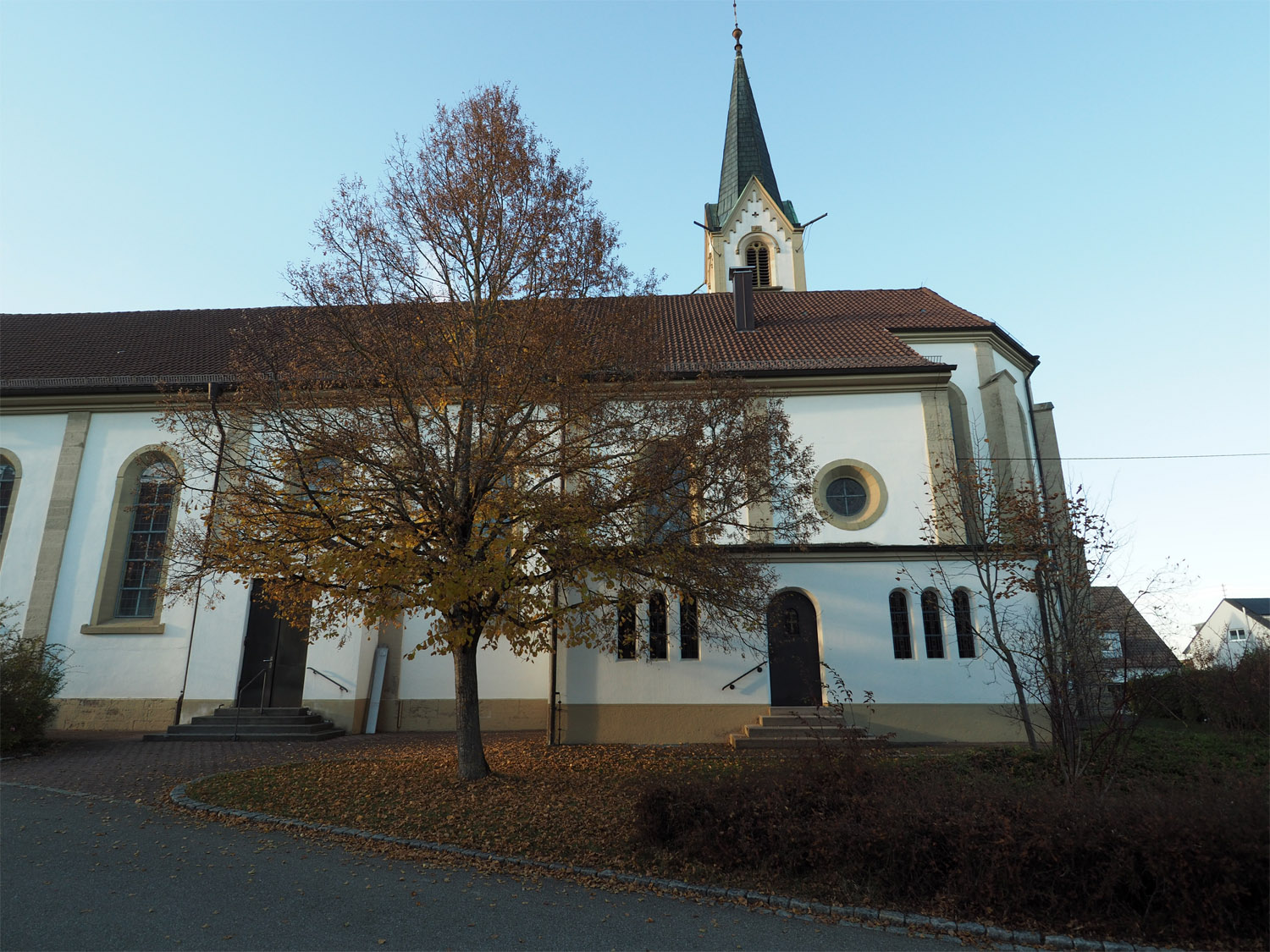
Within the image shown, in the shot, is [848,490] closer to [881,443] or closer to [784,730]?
[881,443]

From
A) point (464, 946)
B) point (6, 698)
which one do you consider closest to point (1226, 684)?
point (464, 946)

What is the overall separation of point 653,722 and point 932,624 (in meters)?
5.61

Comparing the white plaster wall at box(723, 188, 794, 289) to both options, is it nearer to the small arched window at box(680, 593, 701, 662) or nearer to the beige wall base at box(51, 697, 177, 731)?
the small arched window at box(680, 593, 701, 662)

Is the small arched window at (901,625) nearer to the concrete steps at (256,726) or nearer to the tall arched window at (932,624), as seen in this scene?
the tall arched window at (932,624)

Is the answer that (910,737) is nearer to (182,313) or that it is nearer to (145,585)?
(145,585)

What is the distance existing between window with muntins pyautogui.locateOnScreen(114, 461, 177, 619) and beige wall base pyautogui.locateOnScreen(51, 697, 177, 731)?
74.1 inches

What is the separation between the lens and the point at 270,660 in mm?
16078

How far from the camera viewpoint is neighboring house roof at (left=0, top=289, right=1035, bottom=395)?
17.6 meters

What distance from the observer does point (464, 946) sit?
512cm

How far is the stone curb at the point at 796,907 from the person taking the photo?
17.1ft

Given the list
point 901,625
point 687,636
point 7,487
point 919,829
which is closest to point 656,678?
point 687,636

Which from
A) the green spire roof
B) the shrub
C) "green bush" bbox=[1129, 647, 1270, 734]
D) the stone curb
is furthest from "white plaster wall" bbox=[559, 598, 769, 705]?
the green spire roof

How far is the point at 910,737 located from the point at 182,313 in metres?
23.2

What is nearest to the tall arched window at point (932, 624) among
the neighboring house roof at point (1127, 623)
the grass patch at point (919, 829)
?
the neighboring house roof at point (1127, 623)
